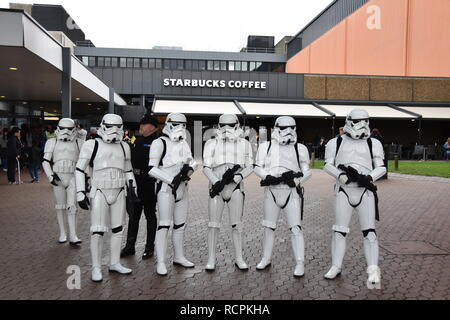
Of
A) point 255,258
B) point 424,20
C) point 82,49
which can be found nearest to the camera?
point 255,258

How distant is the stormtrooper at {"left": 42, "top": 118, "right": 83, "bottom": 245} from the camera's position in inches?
231

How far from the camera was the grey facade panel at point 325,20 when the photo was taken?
2960 centimetres

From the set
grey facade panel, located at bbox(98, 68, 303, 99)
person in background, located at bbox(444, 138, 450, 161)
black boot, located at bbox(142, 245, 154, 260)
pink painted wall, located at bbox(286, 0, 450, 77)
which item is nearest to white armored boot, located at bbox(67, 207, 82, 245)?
black boot, located at bbox(142, 245, 154, 260)

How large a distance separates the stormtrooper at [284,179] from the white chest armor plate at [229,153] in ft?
0.66

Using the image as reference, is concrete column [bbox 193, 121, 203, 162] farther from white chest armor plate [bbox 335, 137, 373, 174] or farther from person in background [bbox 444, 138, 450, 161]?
white chest armor plate [bbox 335, 137, 373, 174]

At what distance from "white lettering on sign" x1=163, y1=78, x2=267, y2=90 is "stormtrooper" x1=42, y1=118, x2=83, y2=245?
2109 centimetres

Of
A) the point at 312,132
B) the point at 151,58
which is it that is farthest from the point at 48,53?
the point at 151,58

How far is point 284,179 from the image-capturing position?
4547 mm

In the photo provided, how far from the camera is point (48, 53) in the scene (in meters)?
10.8

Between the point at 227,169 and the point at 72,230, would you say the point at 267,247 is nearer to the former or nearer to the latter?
the point at 227,169

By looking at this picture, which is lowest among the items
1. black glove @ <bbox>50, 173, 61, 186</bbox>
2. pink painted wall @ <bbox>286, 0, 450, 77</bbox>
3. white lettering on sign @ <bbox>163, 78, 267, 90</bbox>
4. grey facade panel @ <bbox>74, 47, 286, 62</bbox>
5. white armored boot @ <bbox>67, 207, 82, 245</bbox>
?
white armored boot @ <bbox>67, 207, 82, 245</bbox>

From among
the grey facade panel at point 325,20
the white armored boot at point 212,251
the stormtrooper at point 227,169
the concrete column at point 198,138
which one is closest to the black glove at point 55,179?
the stormtrooper at point 227,169
